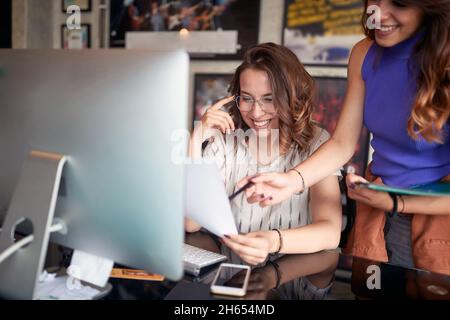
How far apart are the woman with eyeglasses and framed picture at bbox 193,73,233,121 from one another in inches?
76.4

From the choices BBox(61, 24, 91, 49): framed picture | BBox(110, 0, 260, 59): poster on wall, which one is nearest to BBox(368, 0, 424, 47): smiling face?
BBox(110, 0, 260, 59): poster on wall

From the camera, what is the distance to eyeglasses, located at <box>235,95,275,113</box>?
155cm

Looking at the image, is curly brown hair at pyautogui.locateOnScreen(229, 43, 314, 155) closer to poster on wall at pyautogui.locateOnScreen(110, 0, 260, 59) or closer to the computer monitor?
the computer monitor

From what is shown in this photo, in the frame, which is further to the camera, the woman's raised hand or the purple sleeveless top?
the woman's raised hand

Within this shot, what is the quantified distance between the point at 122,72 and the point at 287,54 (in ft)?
3.15

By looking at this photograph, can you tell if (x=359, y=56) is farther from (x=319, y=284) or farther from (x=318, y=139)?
(x=319, y=284)

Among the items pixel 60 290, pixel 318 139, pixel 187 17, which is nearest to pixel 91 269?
pixel 60 290

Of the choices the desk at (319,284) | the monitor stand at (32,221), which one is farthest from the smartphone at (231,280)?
the monitor stand at (32,221)

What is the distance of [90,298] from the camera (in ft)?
2.96

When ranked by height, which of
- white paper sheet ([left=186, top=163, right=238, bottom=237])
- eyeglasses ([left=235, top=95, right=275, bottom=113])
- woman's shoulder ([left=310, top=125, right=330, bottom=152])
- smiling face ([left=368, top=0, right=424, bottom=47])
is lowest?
white paper sheet ([left=186, top=163, right=238, bottom=237])

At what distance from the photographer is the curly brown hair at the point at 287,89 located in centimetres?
154

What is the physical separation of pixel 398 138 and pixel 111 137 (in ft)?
2.91

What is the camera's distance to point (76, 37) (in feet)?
12.2

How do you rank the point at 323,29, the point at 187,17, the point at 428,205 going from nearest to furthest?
the point at 428,205 → the point at 323,29 → the point at 187,17
